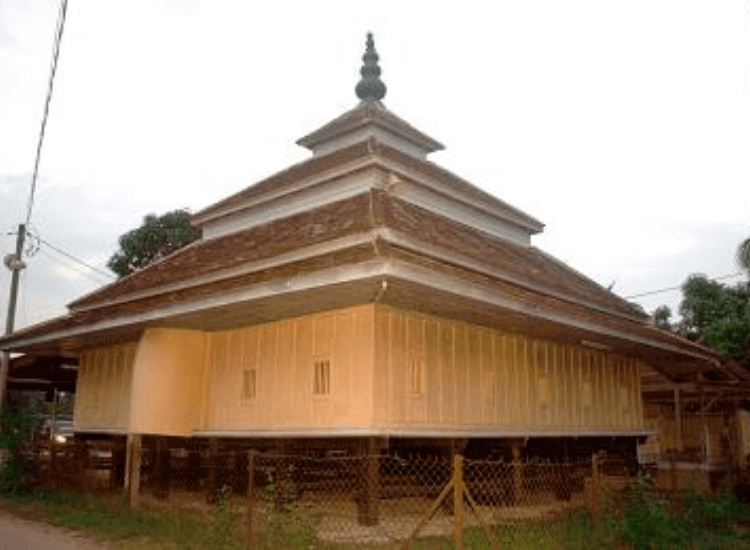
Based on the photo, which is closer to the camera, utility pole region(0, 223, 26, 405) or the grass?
the grass

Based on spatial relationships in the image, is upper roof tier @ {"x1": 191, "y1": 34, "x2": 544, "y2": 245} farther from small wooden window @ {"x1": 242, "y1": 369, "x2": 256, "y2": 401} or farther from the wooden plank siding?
small wooden window @ {"x1": 242, "y1": 369, "x2": 256, "y2": 401}

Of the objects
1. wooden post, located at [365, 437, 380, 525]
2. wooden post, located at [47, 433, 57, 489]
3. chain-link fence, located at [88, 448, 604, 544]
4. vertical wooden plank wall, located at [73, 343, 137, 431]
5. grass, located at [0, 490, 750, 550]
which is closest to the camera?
grass, located at [0, 490, 750, 550]

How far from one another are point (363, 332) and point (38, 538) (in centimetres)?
594

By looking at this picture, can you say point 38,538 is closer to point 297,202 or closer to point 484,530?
point 484,530

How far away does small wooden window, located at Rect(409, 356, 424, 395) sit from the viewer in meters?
11.9

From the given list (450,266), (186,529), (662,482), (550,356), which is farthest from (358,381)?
(662,482)

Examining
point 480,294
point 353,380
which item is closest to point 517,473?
point 353,380

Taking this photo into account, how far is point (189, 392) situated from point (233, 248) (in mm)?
3060

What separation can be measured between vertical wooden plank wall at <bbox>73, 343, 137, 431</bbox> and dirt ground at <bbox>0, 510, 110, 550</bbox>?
3859 mm

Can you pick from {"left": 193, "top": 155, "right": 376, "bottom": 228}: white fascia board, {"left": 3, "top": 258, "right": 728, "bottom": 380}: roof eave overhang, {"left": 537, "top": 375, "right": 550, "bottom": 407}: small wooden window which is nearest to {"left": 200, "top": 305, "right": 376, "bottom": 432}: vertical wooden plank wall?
{"left": 3, "top": 258, "right": 728, "bottom": 380}: roof eave overhang

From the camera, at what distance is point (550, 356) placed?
15.5 m

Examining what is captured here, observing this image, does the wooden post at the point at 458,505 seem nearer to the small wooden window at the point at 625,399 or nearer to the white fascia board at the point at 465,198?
the white fascia board at the point at 465,198

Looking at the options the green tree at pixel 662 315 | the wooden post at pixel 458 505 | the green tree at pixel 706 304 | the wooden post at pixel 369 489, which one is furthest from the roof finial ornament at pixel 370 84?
the green tree at pixel 662 315

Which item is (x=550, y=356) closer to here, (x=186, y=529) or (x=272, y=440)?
(x=272, y=440)
